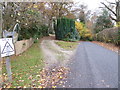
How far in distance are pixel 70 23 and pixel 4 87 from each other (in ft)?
37.6

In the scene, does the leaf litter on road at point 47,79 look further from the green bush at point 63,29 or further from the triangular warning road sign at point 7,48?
the green bush at point 63,29

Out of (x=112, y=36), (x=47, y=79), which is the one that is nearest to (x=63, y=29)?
(x=112, y=36)

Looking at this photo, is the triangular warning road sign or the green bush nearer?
the triangular warning road sign

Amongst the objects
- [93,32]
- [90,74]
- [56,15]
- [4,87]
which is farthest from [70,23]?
[4,87]

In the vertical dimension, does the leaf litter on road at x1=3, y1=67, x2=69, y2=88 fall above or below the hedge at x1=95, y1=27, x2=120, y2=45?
below

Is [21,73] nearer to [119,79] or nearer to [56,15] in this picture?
[119,79]

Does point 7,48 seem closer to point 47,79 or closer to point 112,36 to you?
point 47,79

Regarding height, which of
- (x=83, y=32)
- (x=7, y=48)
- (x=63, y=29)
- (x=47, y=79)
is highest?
(x=63, y=29)

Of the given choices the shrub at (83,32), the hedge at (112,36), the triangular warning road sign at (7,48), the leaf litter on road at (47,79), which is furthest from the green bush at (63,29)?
the triangular warning road sign at (7,48)

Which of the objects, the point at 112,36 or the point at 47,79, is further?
the point at 112,36

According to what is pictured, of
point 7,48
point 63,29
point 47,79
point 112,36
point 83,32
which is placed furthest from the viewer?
point 83,32

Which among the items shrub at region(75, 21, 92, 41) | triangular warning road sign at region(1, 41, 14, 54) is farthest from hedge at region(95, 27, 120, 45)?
triangular warning road sign at region(1, 41, 14, 54)

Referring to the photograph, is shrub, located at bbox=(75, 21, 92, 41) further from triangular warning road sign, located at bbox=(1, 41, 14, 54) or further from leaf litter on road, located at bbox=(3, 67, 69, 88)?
triangular warning road sign, located at bbox=(1, 41, 14, 54)

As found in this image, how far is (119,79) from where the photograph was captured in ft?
9.23
